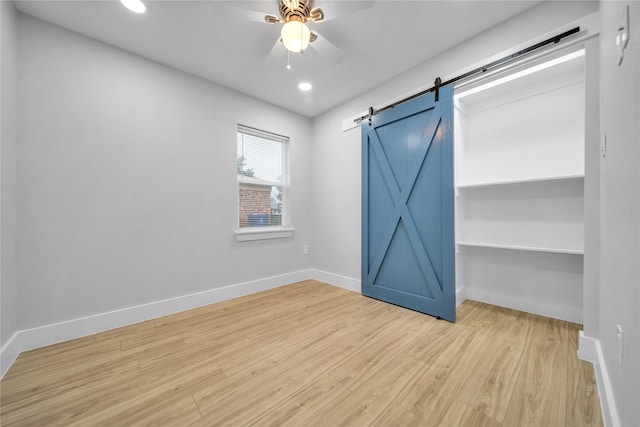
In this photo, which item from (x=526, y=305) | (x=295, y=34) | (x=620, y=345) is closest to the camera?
(x=620, y=345)

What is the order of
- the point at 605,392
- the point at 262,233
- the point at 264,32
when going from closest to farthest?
the point at 605,392 < the point at 264,32 < the point at 262,233

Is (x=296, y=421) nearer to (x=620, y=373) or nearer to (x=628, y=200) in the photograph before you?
(x=620, y=373)

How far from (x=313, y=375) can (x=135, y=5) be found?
2.94 metres

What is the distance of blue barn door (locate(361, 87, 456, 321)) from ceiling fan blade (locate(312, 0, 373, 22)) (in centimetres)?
128

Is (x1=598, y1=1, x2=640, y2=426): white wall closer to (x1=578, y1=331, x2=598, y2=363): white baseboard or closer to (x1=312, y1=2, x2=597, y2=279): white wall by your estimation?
(x1=578, y1=331, x2=598, y2=363): white baseboard

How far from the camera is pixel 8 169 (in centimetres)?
167

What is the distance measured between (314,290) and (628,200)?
287 centimetres

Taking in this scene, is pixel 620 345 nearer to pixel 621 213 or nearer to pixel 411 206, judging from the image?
pixel 621 213

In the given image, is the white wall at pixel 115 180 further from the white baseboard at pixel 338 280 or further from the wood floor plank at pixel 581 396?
the wood floor plank at pixel 581 396

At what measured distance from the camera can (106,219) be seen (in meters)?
2.16

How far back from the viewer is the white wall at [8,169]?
1.58m

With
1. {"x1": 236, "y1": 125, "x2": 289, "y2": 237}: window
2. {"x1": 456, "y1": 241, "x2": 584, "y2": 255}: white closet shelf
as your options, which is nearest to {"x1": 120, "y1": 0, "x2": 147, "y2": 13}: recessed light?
{"x1": 236, "y1": 125, "x2": 289, "y2": 237}: window

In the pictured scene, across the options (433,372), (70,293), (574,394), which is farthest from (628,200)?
(70,293)

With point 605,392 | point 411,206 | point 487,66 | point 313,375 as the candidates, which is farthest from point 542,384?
point 487,66
